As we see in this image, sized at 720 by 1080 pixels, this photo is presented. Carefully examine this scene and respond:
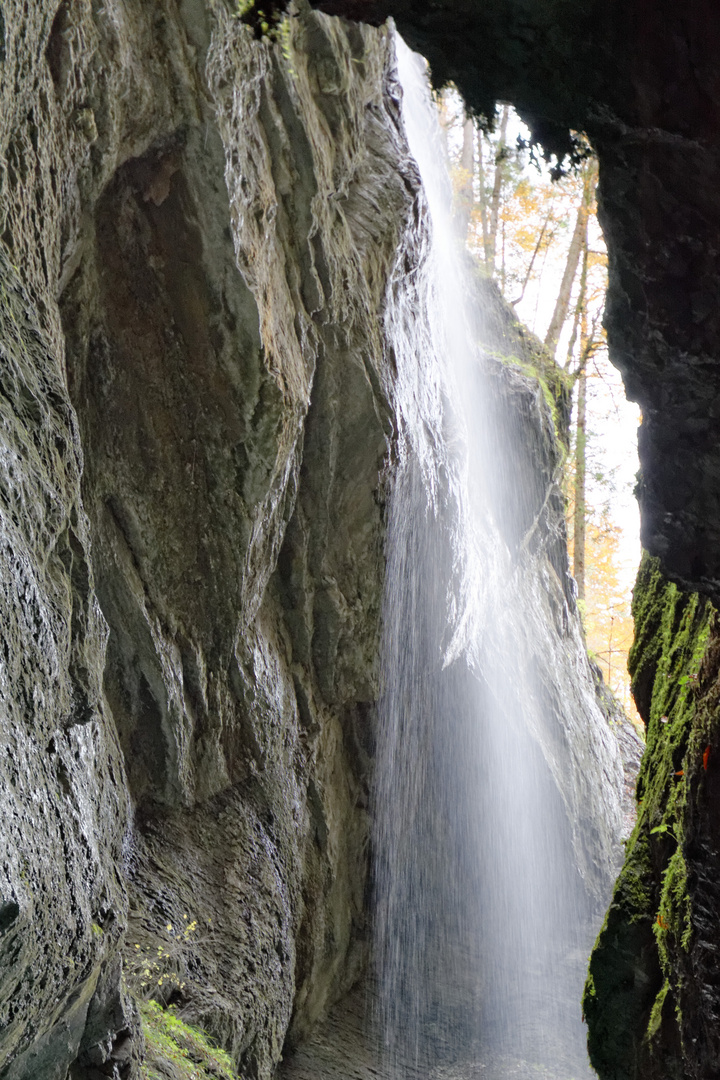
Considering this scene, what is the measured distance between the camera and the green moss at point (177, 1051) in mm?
6008

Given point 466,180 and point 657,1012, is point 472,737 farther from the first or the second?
point 466,180

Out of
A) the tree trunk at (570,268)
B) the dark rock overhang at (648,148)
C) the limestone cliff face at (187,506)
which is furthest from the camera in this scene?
the tree trunk at (570,268)

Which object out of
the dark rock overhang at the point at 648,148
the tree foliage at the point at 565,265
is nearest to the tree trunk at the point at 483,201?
the tree foliage at the point at 565,265

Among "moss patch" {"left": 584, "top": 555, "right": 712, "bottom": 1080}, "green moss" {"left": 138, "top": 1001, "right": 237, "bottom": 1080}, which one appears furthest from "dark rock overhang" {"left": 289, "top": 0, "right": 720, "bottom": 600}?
"green moss" {"left": 138, "top": 1001, "right": 237, "bottom": 1080}

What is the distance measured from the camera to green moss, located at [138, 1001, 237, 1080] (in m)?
6.01

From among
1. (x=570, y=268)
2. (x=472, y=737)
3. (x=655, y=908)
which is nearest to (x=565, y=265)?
(x=570, y=268)

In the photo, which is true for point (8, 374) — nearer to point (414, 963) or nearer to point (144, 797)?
point (144, 797)

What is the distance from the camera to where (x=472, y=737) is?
13.0 metres

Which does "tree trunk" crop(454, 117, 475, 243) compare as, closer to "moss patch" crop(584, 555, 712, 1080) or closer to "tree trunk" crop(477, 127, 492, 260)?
"tree trunk" crop(477, 127, 492, 260)

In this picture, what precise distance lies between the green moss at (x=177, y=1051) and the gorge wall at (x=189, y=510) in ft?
0.69

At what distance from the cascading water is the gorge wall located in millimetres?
810

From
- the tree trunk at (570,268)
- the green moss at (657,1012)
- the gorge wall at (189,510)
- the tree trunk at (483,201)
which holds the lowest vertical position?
the green moss at (657,1012)

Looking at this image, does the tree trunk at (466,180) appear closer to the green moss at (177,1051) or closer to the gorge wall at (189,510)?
the gorge wall at (189,510)

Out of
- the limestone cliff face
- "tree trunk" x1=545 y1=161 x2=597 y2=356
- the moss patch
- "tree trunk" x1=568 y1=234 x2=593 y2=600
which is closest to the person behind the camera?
the moss patch
